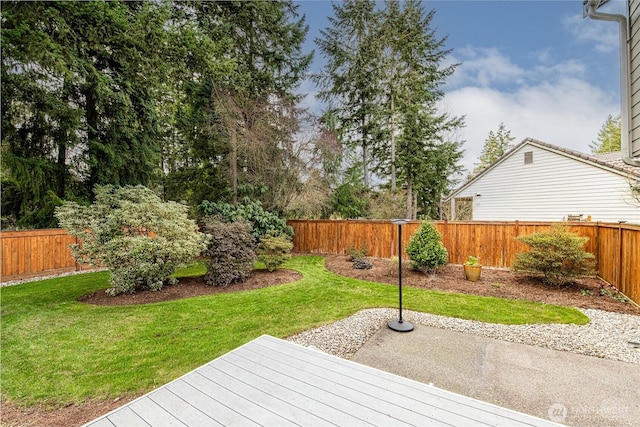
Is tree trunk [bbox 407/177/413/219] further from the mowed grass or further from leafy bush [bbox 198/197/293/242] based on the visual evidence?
the mowed grass

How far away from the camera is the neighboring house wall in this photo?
3.29 m

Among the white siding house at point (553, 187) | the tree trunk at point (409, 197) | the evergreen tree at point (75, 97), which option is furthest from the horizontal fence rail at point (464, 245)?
the tree trunk at point (409, 197)

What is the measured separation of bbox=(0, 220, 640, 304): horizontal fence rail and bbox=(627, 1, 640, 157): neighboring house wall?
231 centimetres

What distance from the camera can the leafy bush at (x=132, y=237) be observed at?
5445 millimetres

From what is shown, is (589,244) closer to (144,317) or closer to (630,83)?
(630,83)

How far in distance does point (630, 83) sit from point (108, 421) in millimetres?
6301

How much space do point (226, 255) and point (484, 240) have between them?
7.43m

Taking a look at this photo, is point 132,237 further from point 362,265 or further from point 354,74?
point 354,74

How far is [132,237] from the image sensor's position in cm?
554

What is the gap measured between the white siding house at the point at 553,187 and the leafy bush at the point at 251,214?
30.5ft

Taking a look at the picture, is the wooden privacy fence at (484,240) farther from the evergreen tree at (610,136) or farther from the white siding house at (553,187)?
the evergreen tree at (610,136)

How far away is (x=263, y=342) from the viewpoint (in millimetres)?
2717

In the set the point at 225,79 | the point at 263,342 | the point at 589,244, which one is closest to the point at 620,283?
the point at 589,244

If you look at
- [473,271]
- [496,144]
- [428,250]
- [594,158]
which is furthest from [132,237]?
[496,144]
